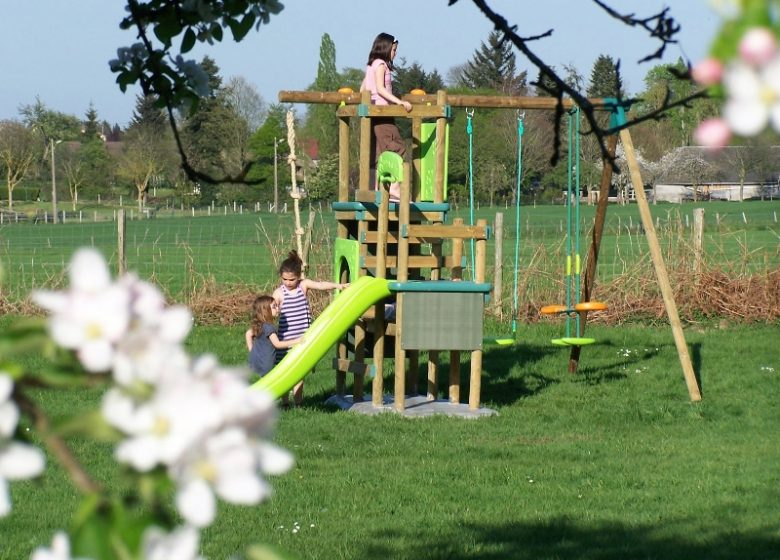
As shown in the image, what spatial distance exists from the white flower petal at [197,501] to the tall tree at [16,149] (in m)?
62.3

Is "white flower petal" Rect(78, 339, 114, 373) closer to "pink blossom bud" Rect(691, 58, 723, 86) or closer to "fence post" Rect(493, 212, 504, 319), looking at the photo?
"pink blossom bud" Rect(691, 58, 723, 86)

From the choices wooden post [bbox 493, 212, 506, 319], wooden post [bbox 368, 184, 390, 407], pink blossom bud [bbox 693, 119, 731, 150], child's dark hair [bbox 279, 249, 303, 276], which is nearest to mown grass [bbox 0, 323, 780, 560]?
wooden post [bbox 368, 184, 390, 407]

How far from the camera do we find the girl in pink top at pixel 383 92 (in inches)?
395

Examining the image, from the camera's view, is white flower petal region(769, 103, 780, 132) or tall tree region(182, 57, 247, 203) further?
tall tree region(182, 57, 247, 203)

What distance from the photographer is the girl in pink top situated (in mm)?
10023

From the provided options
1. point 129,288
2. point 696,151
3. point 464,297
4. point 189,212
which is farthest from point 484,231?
point 696,151

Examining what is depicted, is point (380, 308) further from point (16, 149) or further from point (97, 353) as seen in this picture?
point (16, 149)

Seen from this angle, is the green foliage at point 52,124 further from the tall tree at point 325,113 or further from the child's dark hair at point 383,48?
the child's dark hair at point 383,48

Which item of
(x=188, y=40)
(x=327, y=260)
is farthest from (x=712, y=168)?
(x=188, y=40)

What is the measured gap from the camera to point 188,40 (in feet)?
9.22

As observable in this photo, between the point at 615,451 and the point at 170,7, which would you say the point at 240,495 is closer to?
the point at 170,7

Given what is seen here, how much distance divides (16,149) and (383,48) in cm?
5777

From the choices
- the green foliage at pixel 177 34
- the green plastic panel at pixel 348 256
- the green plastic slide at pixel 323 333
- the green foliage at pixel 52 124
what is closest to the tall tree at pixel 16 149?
the green foliage at pixel 52 124

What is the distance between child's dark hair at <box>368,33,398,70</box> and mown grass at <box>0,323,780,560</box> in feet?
9.25
